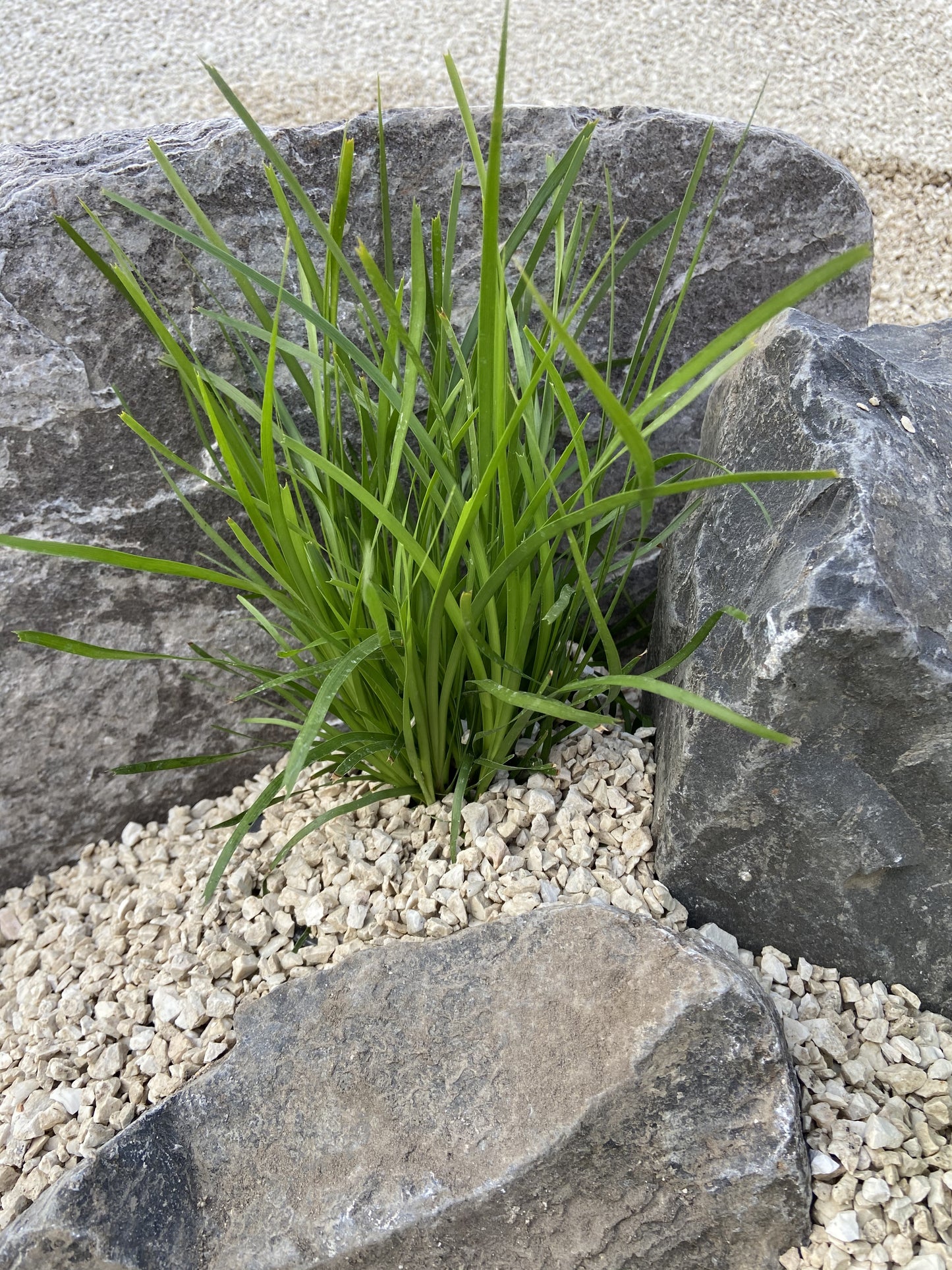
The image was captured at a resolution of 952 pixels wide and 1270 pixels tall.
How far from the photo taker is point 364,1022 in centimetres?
80

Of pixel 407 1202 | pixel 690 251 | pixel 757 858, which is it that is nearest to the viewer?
pixel 407 1202

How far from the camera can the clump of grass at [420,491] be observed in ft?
2.35

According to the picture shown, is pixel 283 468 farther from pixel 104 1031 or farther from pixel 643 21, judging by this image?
pixel 643 21

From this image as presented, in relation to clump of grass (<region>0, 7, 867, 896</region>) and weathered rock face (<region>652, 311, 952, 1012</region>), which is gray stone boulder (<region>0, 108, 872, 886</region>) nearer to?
clump of grass (<region>0, 7, 867, 896</region>)

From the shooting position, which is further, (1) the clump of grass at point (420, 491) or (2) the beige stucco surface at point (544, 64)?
(2) the beige stucco surface at point (544, 64)

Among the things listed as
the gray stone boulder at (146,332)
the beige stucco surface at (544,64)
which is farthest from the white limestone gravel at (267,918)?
the beige stucco surface at (544,64)

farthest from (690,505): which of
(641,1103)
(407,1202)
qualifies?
(407,1202)

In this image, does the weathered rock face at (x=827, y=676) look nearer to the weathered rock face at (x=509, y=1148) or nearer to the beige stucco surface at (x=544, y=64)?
the weathered rock face at (x=509, y=1148)

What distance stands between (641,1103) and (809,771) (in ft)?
0.95

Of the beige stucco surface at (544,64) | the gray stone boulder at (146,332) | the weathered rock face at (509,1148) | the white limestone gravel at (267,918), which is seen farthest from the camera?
the beige stucco surface at (544,64)

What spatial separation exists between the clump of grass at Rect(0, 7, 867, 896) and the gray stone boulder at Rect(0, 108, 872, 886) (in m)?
0.04

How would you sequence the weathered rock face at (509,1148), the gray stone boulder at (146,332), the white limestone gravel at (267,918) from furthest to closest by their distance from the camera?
1. the gray stone boulder at (146,332)
2. the white limestone gravel at (267,918)
3. the weathered rock face at (509,1148)

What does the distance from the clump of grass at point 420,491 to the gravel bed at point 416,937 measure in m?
0.05

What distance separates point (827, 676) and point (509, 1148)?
0.43 meters
